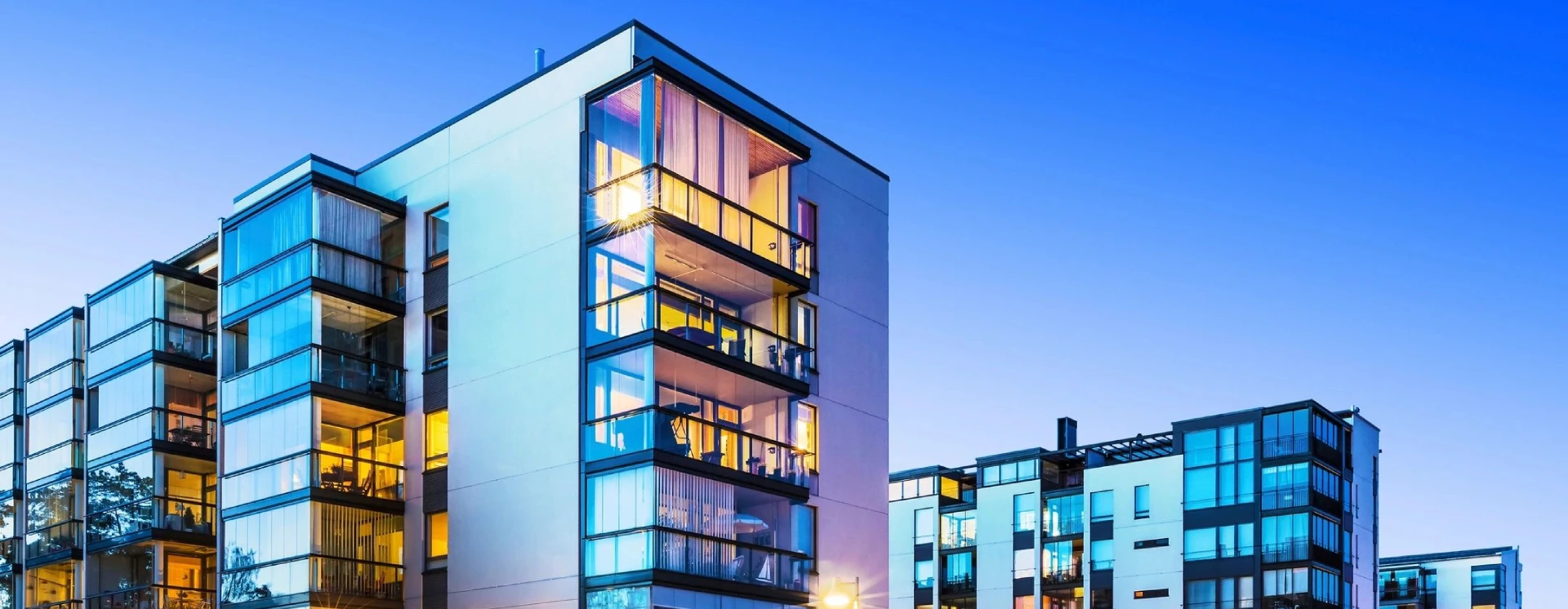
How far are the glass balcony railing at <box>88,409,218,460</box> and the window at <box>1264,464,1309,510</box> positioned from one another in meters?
50.9

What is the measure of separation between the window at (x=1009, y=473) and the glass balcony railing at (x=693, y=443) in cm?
5453

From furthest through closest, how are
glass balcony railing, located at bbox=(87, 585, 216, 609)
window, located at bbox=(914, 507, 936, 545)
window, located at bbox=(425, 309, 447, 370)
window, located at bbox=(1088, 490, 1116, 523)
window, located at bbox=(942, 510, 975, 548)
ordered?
1. window, located at bbox=(914, 507, 936, 545)
2. window, located at bbox=(942, 510, 975, 548)
3. window, located at bbox=(1088, 490, 1116, 523)
4. glass balcony railing, located at bbox=(87, 585, 216, 609)
5. window, located at bbox=(425, 309, 447, 370)

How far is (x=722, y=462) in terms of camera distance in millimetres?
28859

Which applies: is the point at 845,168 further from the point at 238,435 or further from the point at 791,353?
the point at 238,435

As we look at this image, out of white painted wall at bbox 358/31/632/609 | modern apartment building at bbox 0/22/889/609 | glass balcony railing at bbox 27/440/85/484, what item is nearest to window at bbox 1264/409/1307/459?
modern apartment building at bbox 0/22/889/609

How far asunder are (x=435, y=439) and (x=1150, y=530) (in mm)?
51799

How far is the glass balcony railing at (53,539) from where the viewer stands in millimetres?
Answer: 40500

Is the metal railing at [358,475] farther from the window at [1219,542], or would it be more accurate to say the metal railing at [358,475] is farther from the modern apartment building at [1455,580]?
the modern apartment building at [1455,580]

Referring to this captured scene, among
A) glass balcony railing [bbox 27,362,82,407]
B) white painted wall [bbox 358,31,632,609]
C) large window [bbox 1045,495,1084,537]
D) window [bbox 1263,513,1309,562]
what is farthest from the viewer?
large window [bbox 1045,495,1084,537]

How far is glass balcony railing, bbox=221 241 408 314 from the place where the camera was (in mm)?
31984

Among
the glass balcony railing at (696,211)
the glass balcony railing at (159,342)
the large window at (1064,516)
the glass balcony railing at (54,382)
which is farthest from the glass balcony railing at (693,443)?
the large window at (1064,516)

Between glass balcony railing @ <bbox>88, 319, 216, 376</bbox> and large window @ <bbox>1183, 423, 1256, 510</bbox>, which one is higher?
glass balcony railing @ <bbox>88, 319, 216, 376</bbox>

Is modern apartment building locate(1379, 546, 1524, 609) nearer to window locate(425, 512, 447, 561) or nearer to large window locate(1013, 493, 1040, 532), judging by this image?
Answer: large window locate(1013, 493, 1040, 532)

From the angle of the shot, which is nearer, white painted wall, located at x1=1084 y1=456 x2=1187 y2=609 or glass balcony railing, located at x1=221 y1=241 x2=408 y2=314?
glass balcony railing, located at x1=221 y1=241 x2=408 y2=314
